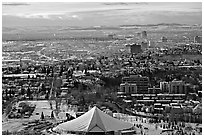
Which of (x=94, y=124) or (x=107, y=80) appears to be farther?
(x=107, y=80)

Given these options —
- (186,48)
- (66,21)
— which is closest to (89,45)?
(66,21)

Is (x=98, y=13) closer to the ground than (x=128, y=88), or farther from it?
farther from it

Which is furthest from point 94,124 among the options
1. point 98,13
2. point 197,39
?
point 197,39

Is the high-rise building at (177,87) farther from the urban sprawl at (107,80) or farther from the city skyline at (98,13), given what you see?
the city skyline at (98,13)

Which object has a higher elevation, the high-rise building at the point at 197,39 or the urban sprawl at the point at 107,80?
the high-rise building at the point at 197,39

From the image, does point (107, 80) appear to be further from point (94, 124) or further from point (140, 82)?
point (94, 124)

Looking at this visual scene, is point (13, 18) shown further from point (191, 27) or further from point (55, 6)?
point (191, 27)

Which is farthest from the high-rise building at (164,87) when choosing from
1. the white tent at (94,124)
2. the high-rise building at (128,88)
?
the white tent at (94,124)
